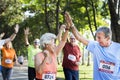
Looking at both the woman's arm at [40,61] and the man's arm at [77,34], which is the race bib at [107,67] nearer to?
the man's arm at [77,34]

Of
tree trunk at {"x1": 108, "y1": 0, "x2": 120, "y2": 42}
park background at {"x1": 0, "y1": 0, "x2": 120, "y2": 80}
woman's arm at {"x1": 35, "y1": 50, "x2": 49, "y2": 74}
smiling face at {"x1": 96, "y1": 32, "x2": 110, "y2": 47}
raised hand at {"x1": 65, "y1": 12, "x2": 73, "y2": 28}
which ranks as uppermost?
park background at {"x1": 0, "y1": 0, "x2": 120, "y2": 80}

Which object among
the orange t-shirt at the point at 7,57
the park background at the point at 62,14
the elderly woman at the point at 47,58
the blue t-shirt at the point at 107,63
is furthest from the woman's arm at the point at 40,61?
the park background at the point at 62,14

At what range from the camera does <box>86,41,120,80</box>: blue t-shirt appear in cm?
657

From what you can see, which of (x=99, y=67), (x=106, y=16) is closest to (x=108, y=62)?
(x=99, y=67)

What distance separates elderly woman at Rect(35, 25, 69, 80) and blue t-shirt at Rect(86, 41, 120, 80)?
0.70m

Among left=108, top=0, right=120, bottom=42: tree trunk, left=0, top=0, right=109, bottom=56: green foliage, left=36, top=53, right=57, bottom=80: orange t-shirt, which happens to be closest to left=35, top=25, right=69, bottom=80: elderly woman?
left=36, top=53, right=57, bottom=80: orange t-shirt

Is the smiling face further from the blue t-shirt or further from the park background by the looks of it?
the park background

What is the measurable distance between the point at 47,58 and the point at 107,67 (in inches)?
37.3

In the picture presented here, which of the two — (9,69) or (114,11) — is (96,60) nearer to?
(9,69)

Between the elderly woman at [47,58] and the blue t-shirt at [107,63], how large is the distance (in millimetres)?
699

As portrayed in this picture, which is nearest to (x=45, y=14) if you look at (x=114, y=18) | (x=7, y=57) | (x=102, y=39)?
(x=114, y=18)

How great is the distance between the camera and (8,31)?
185 ft

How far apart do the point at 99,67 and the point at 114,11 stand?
12.1 m

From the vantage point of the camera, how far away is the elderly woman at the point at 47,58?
676 cm
